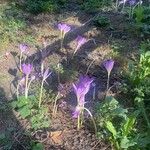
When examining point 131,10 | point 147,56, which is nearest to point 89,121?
point 147,56

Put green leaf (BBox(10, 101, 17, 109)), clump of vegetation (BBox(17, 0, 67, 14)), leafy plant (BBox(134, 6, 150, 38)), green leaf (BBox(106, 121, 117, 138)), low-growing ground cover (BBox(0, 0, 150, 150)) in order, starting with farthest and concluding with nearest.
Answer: clump of vegetation (BBox(17, 0, 67, 14)) → leafy plant (BBox(134, 6, 150, 38)) → green leaf (BBox(10, 101, 17, 109)) → low-growing ground cover (BBox(0, 0, 150, 150)) → green leaf (BBox(106, 121, 117, 138))

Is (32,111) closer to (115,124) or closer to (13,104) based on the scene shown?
(13,104)

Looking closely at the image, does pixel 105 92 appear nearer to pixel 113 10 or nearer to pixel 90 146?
pixel 90 146

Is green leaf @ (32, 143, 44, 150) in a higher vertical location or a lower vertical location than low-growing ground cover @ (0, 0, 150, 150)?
lower

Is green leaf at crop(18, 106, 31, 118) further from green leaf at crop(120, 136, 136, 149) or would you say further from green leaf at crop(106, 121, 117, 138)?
green leaf at crop(120, 136, 136, 149)

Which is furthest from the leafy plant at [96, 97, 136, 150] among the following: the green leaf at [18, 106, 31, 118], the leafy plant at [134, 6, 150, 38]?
the leafy plant at [134, 6, 150, 38]

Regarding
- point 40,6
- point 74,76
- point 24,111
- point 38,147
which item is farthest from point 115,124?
point 40,6

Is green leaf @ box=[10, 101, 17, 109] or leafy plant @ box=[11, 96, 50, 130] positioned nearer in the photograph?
leafy plant @ box=[11, 96, 50, 130]

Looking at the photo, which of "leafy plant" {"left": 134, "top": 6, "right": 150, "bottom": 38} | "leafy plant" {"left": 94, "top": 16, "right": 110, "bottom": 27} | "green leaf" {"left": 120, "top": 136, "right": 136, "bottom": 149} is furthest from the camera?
"leafy plant" {"left": 94, "top": 16, "right": 110, "bottom": 27}

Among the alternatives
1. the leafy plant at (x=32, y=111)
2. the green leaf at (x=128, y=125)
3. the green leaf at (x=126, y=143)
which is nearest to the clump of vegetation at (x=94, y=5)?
the leafy plant at (x=32, y=111)
